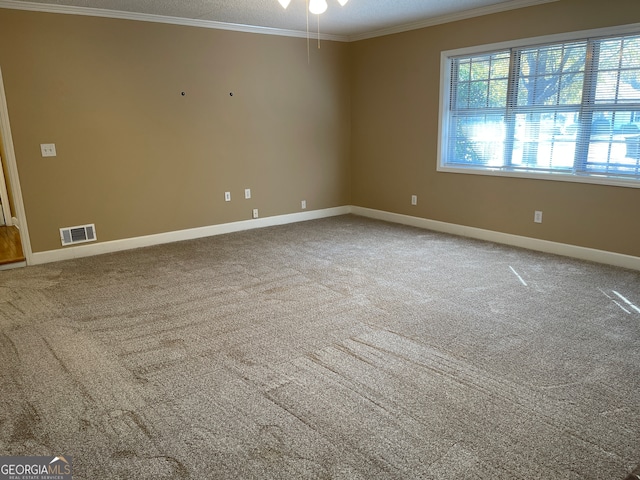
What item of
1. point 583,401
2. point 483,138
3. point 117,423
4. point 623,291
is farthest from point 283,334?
point 483,138

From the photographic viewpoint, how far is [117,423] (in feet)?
7.20

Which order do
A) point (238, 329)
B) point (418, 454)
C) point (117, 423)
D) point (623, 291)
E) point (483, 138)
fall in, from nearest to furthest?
point (418, 454) < point (117, 423) < point (238, 329) < point (623, 291) < point (483, 138)

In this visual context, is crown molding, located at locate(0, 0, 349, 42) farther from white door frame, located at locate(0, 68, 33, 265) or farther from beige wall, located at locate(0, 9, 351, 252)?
white door frame, located at locate(0, 68, 33, 265)

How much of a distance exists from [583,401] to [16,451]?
2.69 m

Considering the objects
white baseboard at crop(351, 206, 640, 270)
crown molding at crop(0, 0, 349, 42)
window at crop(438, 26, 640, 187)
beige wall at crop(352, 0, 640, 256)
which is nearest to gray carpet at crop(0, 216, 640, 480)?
white baseboard at crop(351, 206, 640, 270)

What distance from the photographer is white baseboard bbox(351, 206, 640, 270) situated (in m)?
4.42

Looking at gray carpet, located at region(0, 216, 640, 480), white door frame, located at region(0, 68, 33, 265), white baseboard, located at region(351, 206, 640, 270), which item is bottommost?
gray carpet, located at region(0, 216, 640, 480)

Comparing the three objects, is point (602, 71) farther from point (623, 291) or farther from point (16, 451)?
→ point (16, 451)

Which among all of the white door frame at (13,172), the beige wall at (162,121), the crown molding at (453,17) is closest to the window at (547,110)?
the crown molding at (453,17)

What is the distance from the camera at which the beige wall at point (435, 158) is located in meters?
4.38

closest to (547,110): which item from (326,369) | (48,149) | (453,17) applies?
(453,17)

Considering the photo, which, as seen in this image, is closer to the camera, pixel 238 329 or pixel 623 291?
pixel 238 329

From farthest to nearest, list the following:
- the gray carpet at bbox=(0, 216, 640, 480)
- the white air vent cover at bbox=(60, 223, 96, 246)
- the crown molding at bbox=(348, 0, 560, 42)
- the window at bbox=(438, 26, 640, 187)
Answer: the white air vent cover at bbox=(60, 223, 96, 246) < the crown molding at bbox=(348, 0, 560, 42) < the window at bbox=(438, 26, 640, 187) < the gray carpet at bbox=(0, 216, 640, 480)

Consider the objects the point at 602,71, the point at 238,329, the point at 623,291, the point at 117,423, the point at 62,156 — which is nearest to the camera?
the point at 117,423
